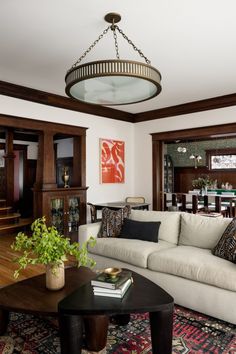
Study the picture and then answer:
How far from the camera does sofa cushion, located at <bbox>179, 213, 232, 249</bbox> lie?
3.17m

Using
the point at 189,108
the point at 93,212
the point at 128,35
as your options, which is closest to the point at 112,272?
the point at 128,35

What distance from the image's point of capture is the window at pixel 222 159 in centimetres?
1038

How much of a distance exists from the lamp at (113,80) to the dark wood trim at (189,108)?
277 cm

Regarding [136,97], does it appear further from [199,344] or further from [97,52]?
[199,344]

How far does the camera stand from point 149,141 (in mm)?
6391

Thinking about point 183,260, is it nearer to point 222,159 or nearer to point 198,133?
point 198,133

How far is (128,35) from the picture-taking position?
2973 millimetres

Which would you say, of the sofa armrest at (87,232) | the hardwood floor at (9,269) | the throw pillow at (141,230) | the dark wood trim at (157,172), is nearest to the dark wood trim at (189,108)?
the dark wood trim at (157,172)

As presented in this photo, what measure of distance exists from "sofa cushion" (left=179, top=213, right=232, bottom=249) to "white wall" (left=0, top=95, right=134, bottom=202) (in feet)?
9.01

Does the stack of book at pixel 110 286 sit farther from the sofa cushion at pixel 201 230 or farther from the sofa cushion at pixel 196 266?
the sofa cushion at pixel 201 230

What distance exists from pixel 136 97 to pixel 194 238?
178cm

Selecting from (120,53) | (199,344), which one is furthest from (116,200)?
(199,344)

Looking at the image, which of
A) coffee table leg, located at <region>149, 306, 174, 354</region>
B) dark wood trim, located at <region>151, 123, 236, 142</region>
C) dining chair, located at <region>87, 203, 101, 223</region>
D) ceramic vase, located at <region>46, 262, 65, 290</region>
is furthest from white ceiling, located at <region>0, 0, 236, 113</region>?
coffee table leg, located at <region>149, 306, 174, 354</region>

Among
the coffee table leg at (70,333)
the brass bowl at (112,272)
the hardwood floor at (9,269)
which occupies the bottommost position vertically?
the hardwood floor at (9,269)
